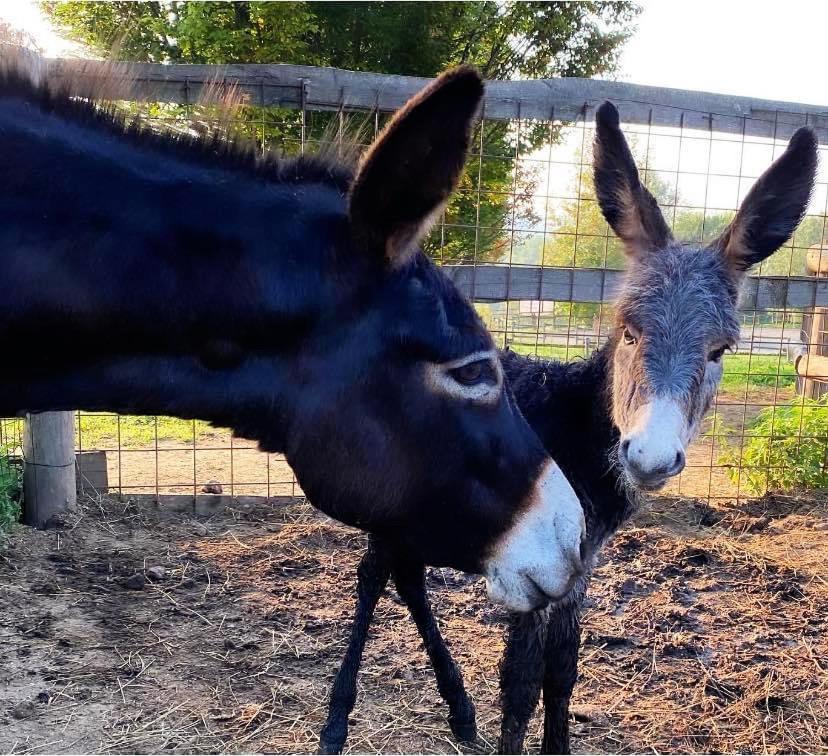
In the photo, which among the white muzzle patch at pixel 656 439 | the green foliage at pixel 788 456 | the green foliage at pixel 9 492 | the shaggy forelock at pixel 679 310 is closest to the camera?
the white muzzle patch at pixel 656 439

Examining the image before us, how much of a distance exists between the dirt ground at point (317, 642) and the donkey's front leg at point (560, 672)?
213 millimetres

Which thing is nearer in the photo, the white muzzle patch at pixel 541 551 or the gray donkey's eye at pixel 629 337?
the white muzzle patch at pixel 541 551

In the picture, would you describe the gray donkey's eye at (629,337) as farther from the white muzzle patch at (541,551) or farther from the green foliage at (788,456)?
the green foliage at (788,456)

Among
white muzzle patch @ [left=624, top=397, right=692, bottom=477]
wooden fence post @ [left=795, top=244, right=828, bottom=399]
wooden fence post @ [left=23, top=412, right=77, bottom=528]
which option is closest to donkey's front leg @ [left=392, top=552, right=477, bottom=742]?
white muzzle patch @ [left=624, top=397, right=692, bottom=477]

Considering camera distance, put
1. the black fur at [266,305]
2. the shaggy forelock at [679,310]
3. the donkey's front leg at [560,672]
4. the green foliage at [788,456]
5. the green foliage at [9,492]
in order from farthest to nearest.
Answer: the green foliage at [788,456] < the green foliage at [9,492] < the donkey's front leg at [560,672] < the shaggy forelock at [679,310] < the black fur at [266,305]

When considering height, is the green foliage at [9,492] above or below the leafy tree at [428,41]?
below

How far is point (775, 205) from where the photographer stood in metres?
2.82

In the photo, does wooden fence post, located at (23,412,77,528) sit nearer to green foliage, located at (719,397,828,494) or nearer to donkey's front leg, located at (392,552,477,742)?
donkey's front leg, located at (392,552,477,742)

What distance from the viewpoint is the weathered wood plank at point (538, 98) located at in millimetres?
4332

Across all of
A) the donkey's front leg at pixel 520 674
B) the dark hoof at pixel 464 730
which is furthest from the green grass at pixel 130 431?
the donkey's front leg at pixel 520 674

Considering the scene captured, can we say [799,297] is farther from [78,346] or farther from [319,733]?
[78,346]

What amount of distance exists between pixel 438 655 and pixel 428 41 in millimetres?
8408

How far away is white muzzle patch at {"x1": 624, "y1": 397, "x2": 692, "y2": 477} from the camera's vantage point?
2.09 m

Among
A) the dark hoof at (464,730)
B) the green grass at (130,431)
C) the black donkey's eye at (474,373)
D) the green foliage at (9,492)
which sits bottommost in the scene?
the dark hoof at (464,730)
